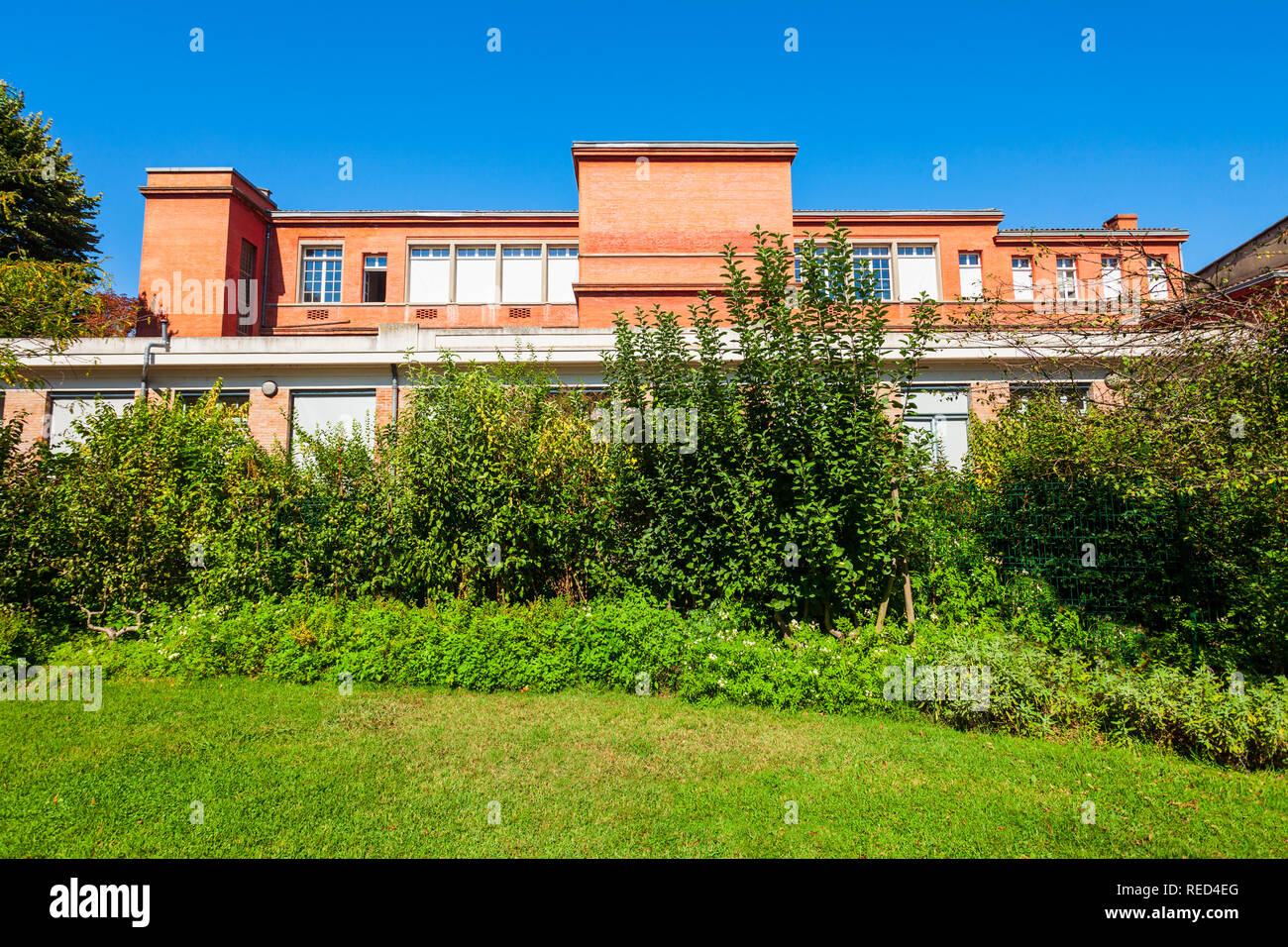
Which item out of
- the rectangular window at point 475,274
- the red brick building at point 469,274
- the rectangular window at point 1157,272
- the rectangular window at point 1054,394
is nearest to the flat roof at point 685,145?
the red brick building at point 469,274

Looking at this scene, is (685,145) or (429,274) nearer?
(685,145)

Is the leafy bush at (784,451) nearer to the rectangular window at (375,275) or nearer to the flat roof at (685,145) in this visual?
the flat roof at (685,145)

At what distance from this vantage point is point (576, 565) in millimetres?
8766

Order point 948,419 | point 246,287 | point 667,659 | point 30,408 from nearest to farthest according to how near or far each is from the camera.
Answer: point 667,659 → point 30,408 → point 948,419 → point 246,287

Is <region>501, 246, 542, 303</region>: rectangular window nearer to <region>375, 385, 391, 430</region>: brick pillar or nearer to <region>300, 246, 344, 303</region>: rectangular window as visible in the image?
<region>300, 246, 344, 303</region>: rectangular window

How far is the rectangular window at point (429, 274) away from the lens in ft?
91.9

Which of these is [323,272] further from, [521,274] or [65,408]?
[65,408]

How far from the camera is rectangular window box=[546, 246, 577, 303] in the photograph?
1097 inches

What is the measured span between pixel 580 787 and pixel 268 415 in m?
13.4

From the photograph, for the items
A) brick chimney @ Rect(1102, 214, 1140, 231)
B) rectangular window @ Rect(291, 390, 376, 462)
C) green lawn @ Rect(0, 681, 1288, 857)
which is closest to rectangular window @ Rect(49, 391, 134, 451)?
rectangular window @ Rect(291, 390, 376, 462)

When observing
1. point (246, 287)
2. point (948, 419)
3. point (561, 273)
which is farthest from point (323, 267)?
point (948, 419)

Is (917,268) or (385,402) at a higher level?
(917,268)

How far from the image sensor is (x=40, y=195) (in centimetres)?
2541

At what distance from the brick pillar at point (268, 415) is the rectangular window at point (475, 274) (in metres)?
13.5
